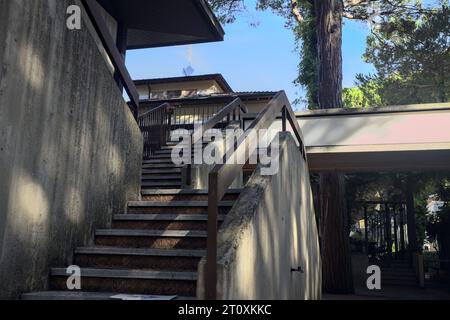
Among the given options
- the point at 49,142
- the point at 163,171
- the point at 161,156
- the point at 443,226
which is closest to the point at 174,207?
the point at 49,142

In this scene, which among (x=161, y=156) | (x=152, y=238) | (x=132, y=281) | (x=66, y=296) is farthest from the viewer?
(x=161, y=156)

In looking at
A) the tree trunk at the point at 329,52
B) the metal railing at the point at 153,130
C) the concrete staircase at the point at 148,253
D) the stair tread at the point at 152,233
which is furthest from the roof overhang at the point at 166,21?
the stair tread at the point at 152,233

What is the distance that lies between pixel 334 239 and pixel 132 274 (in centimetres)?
884

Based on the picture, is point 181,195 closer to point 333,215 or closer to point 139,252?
point 139,252

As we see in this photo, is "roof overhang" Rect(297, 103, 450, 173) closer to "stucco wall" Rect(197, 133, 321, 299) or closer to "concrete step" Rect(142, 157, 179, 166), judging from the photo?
"stucco wall" Rect(197, 133, 321, 299)

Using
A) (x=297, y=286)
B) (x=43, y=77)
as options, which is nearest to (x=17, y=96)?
(x=43, y=77)

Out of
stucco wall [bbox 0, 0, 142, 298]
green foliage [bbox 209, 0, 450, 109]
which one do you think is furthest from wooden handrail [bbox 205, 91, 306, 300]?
green foliage [bbox 209, 0, 450, 109]

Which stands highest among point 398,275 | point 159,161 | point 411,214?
point 159,161

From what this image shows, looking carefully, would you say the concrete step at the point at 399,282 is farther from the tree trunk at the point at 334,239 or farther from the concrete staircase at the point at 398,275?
the tree trunk at the point at 334,239

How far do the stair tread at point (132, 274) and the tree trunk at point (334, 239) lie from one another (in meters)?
8.63

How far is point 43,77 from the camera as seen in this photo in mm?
3703

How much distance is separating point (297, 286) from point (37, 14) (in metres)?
3.85

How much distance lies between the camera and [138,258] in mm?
3947
